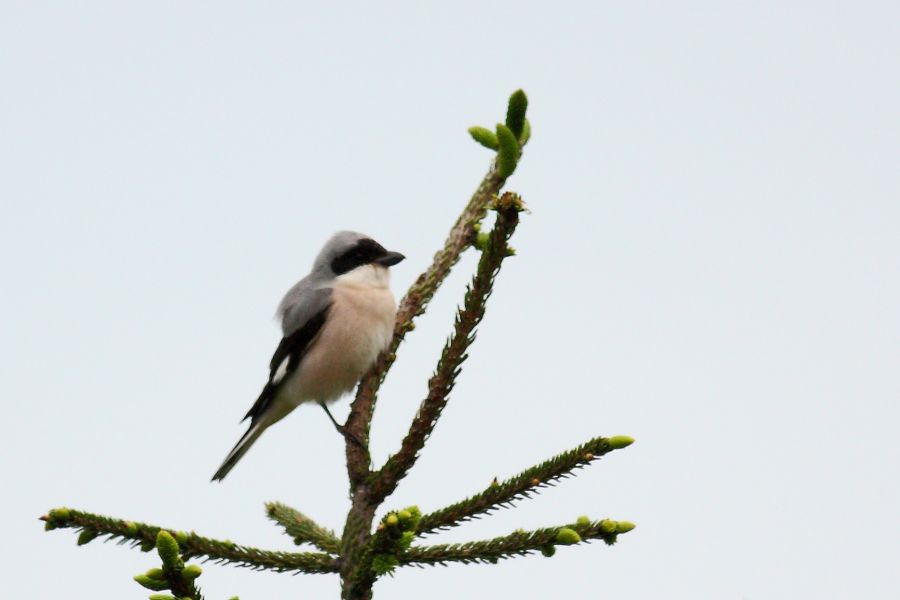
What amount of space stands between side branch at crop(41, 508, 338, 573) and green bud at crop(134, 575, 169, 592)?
60 cm

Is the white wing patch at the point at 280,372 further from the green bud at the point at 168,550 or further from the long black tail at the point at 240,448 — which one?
the green bud at the point at 168,550

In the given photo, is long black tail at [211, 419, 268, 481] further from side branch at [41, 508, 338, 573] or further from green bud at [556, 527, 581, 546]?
green bud at [556, 527, 581, 546]

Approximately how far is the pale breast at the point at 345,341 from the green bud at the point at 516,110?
2461 mm

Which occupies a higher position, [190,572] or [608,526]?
[608,526]

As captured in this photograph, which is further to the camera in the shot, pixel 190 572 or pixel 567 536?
pixel 567 536

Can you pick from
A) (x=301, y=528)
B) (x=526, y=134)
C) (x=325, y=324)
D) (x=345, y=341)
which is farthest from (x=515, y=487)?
(x=325, y=324)

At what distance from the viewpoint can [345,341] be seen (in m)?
5.22

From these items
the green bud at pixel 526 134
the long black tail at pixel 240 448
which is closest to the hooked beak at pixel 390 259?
the long black tail at pixel 240 448

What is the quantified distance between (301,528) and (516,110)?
62.7 inches

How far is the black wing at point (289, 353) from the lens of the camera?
5.76m

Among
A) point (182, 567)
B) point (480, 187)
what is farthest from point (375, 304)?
point (182, 567)

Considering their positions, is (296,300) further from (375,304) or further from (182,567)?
(182,567)

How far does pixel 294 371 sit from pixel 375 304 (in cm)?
82

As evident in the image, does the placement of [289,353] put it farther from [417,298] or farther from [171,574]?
[171,574]
